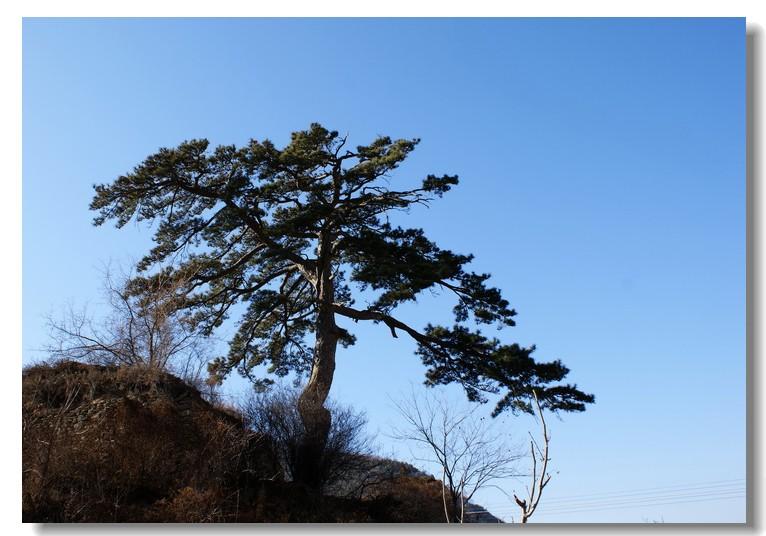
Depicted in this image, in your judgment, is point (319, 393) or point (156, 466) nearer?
point (156, 466)

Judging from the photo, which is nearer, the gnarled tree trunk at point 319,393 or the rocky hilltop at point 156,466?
the rocky hilltop at point 156,466

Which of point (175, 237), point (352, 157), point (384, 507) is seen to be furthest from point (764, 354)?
point (175, 237)

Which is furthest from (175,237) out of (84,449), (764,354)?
(764,354)

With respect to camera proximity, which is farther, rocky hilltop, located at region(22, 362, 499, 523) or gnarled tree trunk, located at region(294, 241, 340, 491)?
gnarled tree trunk, located at region(294, 241, 340, 491)

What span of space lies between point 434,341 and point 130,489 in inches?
304

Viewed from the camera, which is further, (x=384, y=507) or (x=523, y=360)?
(x=523, y=360)

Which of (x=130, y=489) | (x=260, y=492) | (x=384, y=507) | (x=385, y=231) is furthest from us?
(x=385, y=231)

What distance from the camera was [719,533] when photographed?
24.9ft

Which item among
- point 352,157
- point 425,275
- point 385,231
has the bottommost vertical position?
point 425,275

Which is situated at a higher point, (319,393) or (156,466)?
(319,393)

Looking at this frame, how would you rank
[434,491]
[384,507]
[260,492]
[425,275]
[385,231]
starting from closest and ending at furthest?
[260,492], [384,507], [434,491], [425,275], [385,231]
